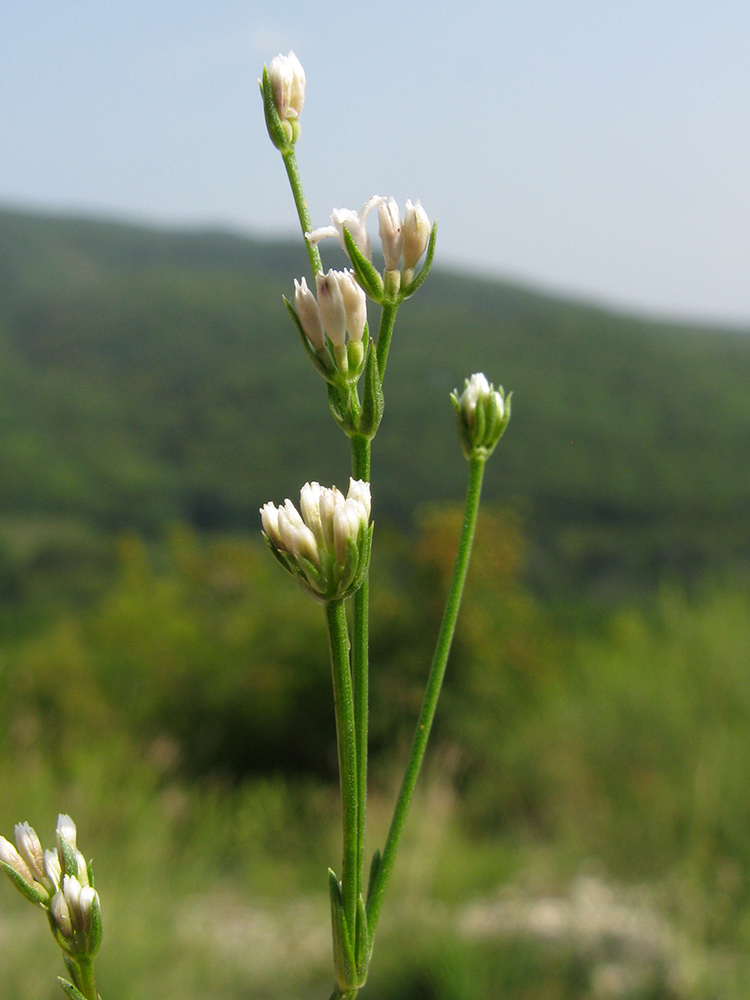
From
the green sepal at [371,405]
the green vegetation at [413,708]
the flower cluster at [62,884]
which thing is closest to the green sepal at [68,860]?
the flower cluster at [62,884]

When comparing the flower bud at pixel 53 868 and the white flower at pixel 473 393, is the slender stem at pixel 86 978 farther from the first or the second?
the white flower at pixel 473 393

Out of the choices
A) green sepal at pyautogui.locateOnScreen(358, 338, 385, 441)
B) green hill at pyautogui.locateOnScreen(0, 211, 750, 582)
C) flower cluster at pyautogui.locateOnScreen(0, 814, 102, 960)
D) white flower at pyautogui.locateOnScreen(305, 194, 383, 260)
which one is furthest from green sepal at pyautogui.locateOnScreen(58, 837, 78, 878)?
green hill at pyautogui.locateOnScreen(0, 211, 750, 582)

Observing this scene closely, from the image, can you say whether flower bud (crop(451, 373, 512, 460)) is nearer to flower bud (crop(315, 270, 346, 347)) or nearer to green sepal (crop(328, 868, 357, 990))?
flower bud (crop(315, 270, 346, 347))

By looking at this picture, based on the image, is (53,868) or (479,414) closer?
(53,868)

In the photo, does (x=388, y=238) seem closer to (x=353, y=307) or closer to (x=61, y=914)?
(x=353, y=307)

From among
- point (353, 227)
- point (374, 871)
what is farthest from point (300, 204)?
point (374, 871)

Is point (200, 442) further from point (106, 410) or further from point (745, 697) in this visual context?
point (745, 697)

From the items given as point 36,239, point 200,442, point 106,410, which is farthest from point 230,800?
point 36,239
